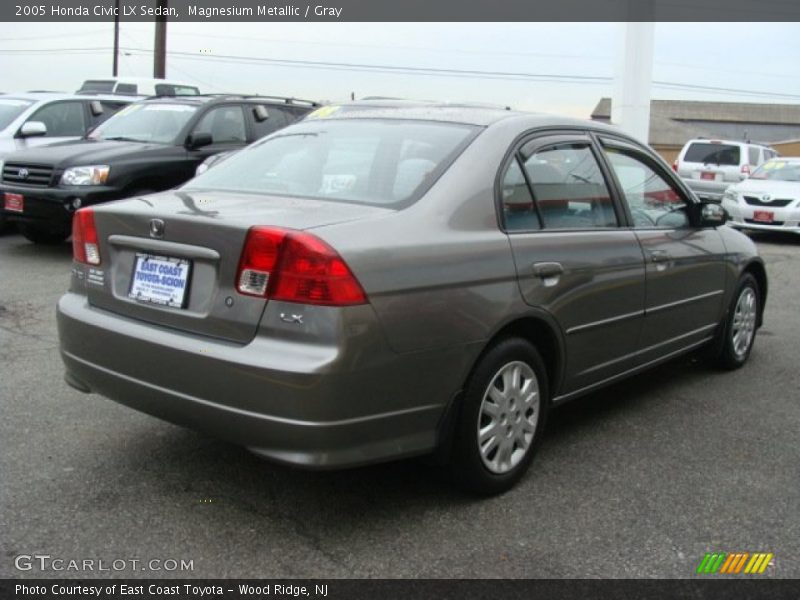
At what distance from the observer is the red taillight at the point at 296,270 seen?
2770 millimetres

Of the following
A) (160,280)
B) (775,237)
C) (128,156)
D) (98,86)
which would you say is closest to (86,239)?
(160,280)

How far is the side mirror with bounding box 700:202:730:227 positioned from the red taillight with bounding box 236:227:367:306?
2.85 metres

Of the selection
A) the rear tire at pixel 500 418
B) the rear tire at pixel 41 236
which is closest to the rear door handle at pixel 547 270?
the rear tire at pixel 500 418

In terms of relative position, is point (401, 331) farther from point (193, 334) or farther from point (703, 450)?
point (703, 450)

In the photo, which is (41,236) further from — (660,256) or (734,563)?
(734,563)

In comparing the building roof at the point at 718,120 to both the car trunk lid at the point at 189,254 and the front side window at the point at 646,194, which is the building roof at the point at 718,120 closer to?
the front side window at the point at 646,194

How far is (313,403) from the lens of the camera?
274cm

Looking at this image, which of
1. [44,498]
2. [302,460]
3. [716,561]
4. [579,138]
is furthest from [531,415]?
[44,498]

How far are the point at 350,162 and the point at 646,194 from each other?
1.86 metres

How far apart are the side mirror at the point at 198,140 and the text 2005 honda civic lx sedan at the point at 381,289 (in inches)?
202

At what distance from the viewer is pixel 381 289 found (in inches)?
113

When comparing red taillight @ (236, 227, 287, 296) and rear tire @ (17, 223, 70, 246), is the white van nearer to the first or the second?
rear tire @ (17, 223, 70, 246)

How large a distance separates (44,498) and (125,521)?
416 millimetres

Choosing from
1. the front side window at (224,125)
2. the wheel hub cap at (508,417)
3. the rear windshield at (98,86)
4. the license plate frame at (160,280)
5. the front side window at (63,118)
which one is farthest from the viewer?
the rear windshield at (98,86)
